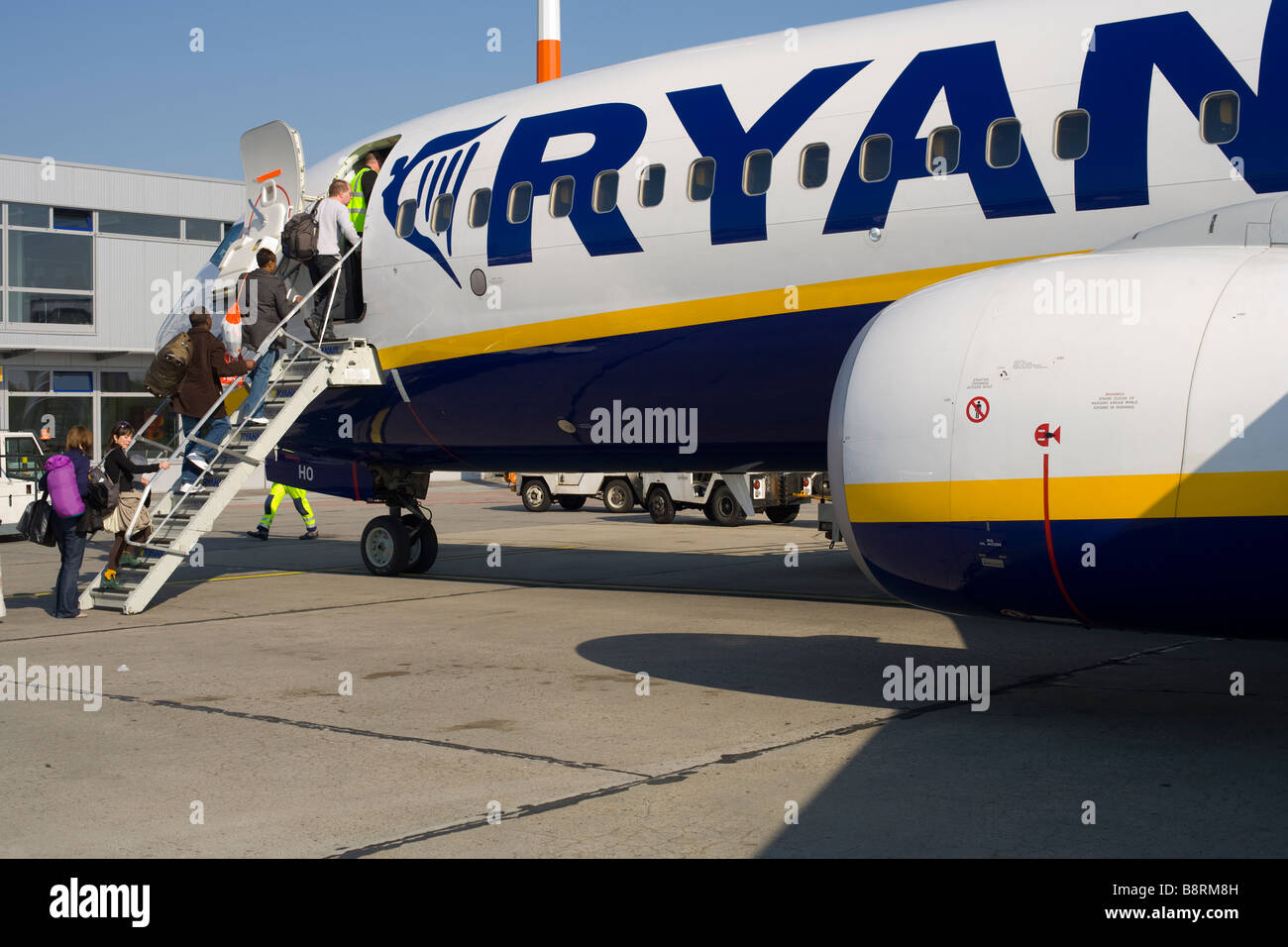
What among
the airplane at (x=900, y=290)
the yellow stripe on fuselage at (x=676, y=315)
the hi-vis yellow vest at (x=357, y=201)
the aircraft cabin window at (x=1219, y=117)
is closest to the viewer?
the airplane at (x=900, y=290)

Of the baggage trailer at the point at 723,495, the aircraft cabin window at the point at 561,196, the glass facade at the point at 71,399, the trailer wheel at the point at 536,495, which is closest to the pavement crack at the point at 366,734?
the aircraft cabin window at the point at 561,196

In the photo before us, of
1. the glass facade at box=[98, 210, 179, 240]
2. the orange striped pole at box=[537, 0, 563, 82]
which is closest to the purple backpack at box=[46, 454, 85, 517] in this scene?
the orange striped pole at box=[537, 0, 563, 82]

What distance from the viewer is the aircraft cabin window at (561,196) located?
13.2m

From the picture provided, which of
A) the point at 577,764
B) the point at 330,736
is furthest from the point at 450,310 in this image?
the point at 577,764

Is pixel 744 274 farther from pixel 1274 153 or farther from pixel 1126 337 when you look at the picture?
pixel 1126 337

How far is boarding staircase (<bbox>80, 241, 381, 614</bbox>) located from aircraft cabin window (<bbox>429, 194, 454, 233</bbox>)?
1.31 meters

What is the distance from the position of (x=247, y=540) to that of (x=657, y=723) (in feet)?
59.0

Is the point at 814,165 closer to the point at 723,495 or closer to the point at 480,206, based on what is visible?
the point at 480,206

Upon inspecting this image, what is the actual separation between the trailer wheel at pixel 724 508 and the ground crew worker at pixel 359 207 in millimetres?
13044

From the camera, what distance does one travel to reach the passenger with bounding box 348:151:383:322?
51.1 ft

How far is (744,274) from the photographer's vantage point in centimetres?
1177

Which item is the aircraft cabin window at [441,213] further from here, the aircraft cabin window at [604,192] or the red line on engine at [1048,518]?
the red line on engine at [1048,518]
